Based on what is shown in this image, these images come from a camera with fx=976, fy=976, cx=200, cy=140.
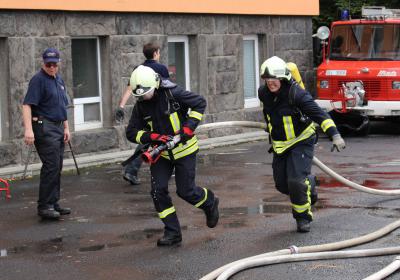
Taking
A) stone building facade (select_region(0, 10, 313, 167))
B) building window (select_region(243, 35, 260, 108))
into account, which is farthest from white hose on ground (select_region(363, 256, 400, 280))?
building window (select_region(243, 35, 260, 108))

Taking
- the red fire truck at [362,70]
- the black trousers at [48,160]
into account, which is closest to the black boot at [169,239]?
the black trousers at [48,160]

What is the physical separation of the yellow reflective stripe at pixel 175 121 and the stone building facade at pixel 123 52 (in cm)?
613

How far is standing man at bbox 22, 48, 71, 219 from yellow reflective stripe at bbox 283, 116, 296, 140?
2.56 metres

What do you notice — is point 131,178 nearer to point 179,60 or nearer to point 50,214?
point 50,214

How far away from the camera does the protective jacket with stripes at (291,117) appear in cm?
883

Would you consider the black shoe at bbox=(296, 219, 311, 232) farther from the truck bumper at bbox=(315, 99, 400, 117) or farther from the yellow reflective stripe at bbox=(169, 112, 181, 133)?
the truck bumper at bbox=(315, 99, 400, 117)

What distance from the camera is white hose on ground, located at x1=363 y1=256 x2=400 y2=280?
6.80 meters

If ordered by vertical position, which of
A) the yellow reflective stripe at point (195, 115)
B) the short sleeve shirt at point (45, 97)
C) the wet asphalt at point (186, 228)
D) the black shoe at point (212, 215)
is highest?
the short sleeve shirt at point (45, 97)

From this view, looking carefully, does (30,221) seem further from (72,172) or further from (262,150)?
(262,150)

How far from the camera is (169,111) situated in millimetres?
8508

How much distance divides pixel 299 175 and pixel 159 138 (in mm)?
1392

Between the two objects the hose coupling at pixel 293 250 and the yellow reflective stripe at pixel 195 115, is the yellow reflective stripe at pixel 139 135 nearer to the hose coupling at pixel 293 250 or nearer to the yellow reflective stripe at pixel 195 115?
the yellow reflective stripe at pixel 195 115

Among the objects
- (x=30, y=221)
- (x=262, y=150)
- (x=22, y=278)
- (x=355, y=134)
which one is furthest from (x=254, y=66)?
(x=22, y=278)

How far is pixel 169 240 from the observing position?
841 centimetres
